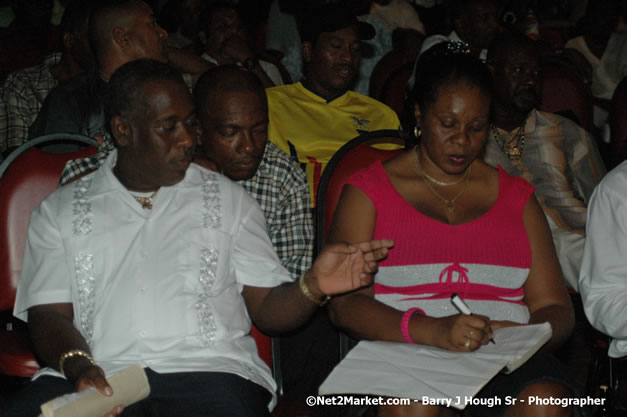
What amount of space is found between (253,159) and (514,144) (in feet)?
4.65

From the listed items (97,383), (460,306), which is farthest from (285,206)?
(97,383)

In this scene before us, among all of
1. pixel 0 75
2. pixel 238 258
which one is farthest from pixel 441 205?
pixel 0 75

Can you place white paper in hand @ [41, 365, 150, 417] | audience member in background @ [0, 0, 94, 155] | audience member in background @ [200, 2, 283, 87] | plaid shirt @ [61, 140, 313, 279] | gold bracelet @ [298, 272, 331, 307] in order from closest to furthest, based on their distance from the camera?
white paper in hand @ [41, 365, 150, 417] → gold bracelet @ [298, 272, 331, 307] → plaid shirt @ [61, 140, 313, 279] → audience member in background @ [0, 0, 94, 155] → audience member in background @ [200, 2, 283, 87]

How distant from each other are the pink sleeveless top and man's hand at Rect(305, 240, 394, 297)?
0.27 metres

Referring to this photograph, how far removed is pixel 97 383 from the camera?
5.63ft

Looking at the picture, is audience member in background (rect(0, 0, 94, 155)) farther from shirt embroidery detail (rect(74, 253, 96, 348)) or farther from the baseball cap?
shirt embroidery detail (rect(74, 253, 96, 348))

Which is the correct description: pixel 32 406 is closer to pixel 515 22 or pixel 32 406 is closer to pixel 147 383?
pixel 147 383

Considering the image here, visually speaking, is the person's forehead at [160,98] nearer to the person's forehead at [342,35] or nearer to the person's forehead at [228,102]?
the person's forehead at [228,102]

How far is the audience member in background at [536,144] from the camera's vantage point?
10.6 feet

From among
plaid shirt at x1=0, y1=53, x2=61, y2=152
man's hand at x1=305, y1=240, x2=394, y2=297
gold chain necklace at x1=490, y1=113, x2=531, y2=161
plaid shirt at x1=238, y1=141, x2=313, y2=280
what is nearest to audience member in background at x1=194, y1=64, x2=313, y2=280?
plaid shirt at x1=238, y1=141, x2=313, y2=280

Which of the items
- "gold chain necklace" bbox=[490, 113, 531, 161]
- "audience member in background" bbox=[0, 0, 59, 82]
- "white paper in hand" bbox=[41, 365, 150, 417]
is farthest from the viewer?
Result: "audience member in background" bbox=[0, 0, 59, 82]

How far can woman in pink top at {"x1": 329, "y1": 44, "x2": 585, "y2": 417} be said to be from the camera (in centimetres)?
211

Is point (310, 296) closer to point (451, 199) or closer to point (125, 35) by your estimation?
point (451, 199)

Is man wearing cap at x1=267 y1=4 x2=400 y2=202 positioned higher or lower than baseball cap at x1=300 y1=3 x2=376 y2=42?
lower
